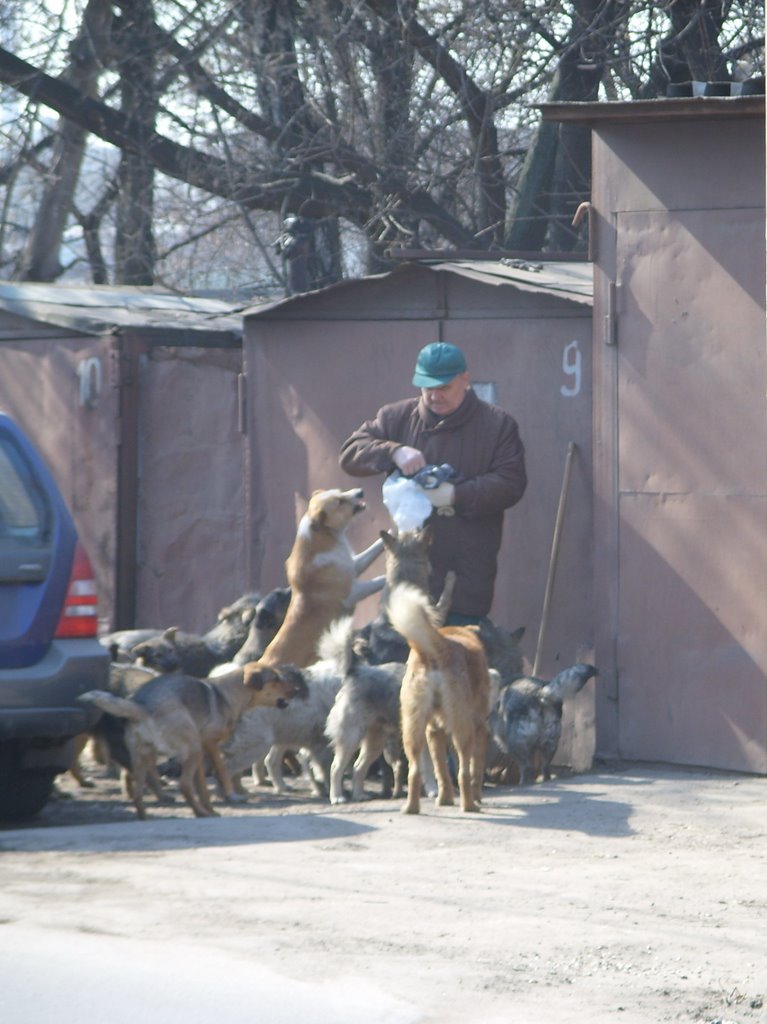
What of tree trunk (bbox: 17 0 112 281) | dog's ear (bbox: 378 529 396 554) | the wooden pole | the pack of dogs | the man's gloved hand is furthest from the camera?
tree trunk (bbox: 17 0 112 281)

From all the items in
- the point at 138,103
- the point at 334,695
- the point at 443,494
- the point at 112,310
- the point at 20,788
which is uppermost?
the point at 138,103

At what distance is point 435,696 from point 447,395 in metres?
1.88

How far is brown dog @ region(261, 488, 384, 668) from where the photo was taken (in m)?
9.71

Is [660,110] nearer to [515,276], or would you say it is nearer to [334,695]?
[515,276]

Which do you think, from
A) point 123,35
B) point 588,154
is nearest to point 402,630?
point 588,154

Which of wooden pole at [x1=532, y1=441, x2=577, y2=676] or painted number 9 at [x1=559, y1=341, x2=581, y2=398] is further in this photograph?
painted number 9 at [x1=559, y1=341, x2=581, y2=398]

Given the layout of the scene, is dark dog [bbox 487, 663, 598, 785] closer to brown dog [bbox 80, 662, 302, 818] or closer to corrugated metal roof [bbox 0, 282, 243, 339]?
brown dog [bbox 80, 662, 302, 818]

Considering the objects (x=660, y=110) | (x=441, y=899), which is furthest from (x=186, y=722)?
(x=660, y=110)

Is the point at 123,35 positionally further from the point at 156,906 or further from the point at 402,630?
the point at 156,906

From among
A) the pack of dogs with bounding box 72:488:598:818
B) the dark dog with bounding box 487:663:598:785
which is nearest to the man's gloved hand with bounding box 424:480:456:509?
the pack of dogs with bounding box 72:488:598:818

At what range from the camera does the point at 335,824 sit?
309 inches

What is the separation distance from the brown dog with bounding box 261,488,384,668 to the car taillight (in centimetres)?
199

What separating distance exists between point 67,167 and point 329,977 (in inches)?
635

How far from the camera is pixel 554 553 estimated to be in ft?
31.7
